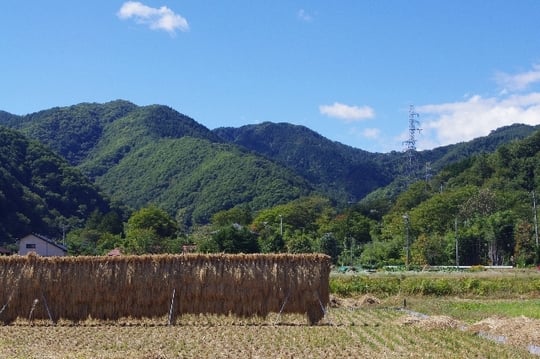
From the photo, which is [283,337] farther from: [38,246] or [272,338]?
[38,246]

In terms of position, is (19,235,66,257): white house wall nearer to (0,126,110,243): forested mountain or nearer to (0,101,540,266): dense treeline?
(0,101,540,266): dense treeline

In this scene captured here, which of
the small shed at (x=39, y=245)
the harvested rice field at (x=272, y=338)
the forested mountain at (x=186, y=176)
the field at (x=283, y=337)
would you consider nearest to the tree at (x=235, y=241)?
the small shed at (x=39, y=245)

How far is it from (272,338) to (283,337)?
0.43 meters

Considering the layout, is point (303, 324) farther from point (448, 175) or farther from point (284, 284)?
point (448, 175)

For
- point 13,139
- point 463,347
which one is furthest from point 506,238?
point 13,139

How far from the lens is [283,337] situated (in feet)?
64.0

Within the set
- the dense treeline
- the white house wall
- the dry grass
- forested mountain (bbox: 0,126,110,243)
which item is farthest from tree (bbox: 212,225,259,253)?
the dry grass

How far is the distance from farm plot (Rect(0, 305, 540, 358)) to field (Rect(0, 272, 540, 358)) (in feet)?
0.08

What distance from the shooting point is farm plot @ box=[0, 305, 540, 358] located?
1588 cm

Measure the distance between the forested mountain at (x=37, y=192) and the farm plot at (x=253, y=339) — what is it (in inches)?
3068

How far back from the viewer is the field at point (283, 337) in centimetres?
1597

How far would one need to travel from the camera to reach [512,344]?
17219 mm

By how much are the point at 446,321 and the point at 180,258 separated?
10028 mm

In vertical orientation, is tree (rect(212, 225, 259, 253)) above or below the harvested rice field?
above
